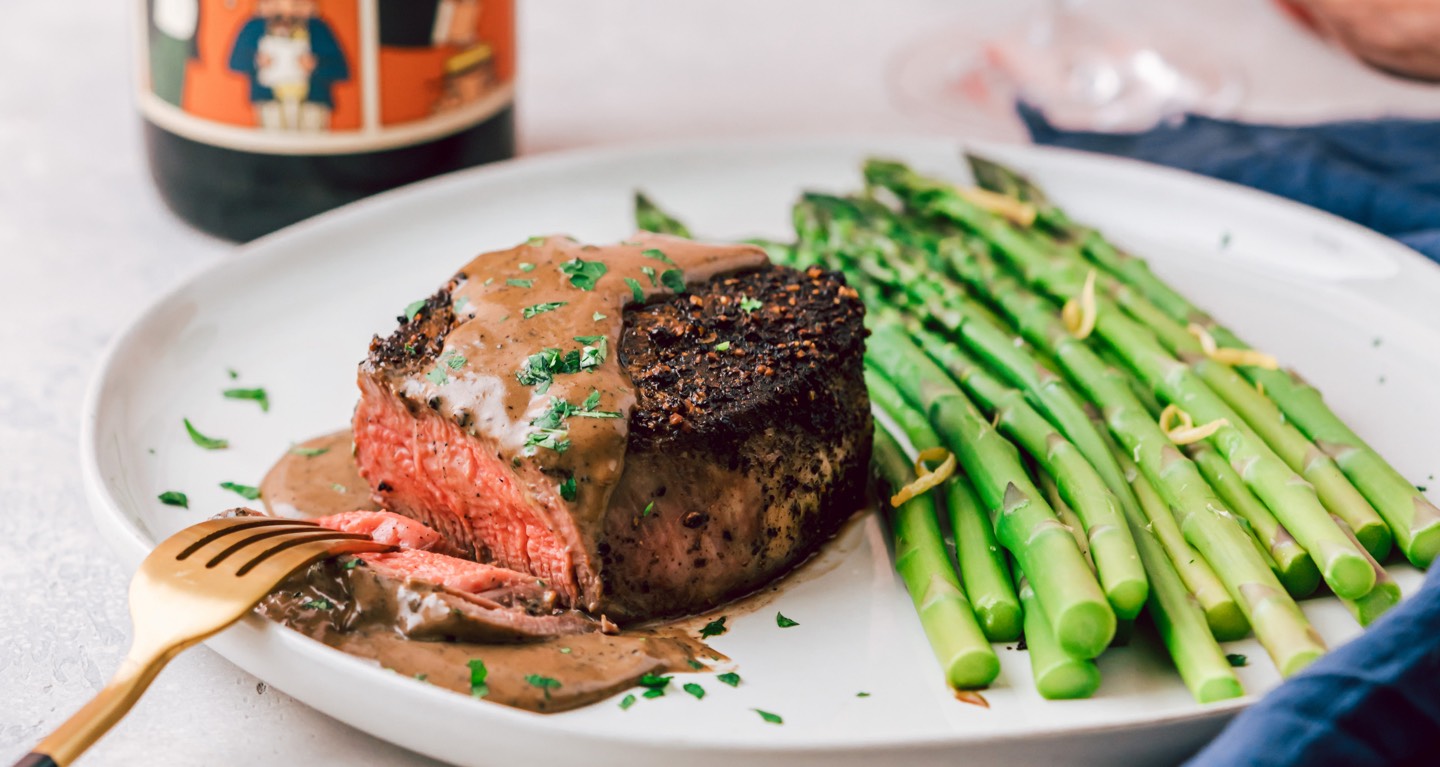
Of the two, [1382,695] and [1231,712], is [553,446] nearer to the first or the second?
[1231,712]

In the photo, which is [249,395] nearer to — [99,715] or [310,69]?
[310,69]

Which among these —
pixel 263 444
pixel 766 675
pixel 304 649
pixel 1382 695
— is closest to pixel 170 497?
pixel 263 444

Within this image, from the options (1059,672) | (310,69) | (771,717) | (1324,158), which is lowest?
(771,717)

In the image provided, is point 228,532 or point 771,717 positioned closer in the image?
point 771,717

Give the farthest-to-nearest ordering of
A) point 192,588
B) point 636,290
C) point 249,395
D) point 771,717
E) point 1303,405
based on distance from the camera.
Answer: point 249,395 < point 1303,405 < point 636,290 < point 771,717 < point 192,588

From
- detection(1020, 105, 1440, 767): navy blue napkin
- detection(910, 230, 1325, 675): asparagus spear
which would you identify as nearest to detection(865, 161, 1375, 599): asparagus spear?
detection(910, 230, 1325, 675): asparagus spear

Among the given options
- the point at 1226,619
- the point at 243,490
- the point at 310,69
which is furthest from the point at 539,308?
the point at 310,69
